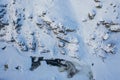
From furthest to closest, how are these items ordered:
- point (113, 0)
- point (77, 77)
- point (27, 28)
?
1. point (27, 28)
2. point (113, 0)
3. point (77, 77)

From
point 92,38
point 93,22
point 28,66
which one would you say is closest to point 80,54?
point 92,38

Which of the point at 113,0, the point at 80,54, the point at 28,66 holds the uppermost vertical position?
the point at 113,0

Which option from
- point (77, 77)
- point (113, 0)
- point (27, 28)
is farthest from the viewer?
point (27, 28)

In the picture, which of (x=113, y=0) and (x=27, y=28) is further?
(x=27, y=28)

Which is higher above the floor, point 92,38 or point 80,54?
point 92,38

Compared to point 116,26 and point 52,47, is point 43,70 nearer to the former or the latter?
point 52,47

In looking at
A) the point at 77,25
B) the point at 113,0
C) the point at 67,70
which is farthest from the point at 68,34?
the point at 113,0

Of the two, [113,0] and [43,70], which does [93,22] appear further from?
[43,70]
